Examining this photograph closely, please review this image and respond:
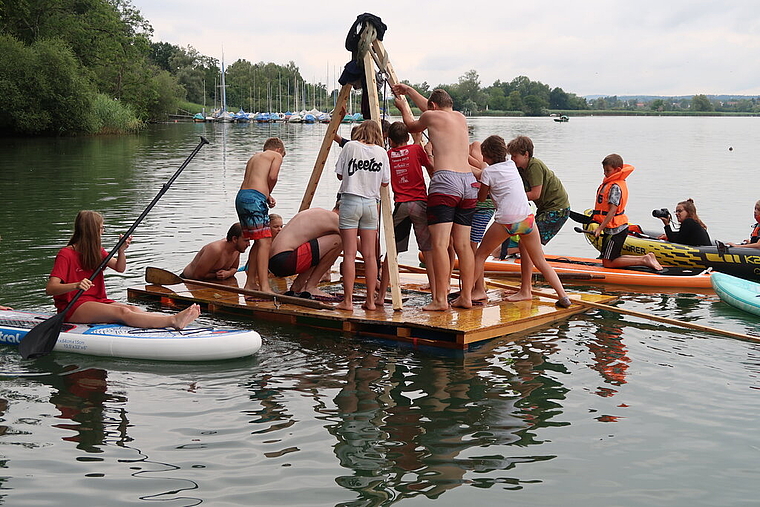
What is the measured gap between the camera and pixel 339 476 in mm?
5543

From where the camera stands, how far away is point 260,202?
9469 millimetres

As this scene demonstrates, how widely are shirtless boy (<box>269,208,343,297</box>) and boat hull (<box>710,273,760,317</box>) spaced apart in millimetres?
5081

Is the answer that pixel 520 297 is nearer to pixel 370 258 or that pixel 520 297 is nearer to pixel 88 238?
pixel 370 258

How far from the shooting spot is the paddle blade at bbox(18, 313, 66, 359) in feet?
25.0

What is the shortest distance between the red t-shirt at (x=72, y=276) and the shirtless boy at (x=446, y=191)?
11.4ft

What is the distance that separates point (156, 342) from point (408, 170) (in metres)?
3.32

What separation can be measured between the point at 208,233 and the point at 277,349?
7.93 meters

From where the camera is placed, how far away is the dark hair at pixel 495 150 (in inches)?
353

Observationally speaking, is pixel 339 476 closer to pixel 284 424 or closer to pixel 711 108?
pixel 284 424

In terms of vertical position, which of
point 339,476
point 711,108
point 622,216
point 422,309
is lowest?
point 339,476

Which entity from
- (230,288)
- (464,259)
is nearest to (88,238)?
(230,288)

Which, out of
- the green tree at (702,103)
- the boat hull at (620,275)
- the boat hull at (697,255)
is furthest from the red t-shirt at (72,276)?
the green tree at (702,103)

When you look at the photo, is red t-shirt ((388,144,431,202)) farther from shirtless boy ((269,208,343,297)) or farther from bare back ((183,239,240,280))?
bare back ((183,239,240,280))

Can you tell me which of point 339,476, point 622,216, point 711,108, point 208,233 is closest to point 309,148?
point 208,233
